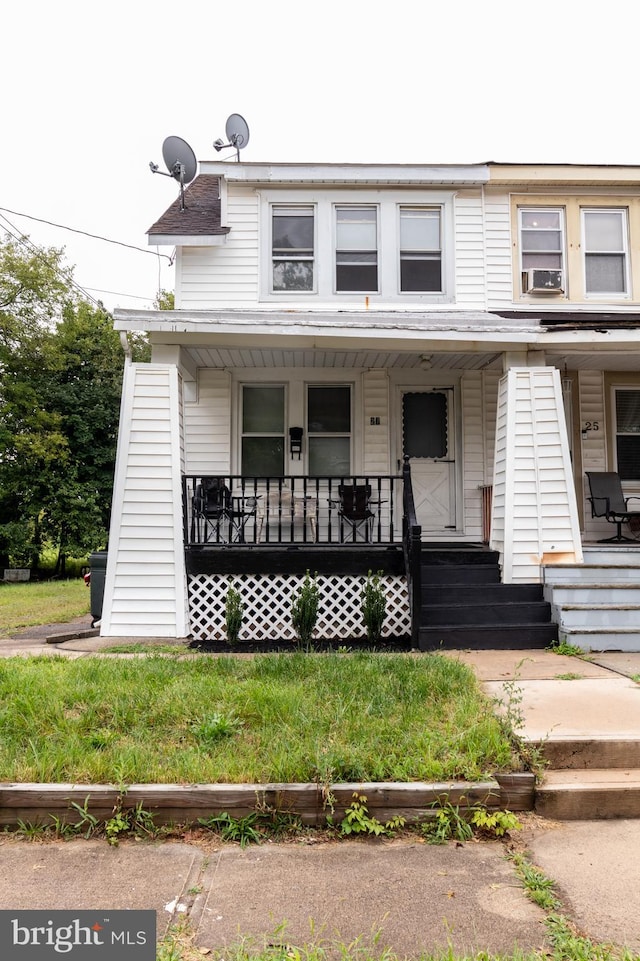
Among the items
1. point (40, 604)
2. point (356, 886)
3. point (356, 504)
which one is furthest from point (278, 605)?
point (40, 604)

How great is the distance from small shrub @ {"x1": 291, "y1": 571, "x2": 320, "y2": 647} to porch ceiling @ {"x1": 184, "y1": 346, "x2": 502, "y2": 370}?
2955 millimetres

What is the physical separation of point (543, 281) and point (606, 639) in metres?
5.31

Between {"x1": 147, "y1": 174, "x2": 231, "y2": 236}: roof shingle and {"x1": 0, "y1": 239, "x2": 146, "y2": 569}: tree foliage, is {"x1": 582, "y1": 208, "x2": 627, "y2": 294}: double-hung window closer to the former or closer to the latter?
{"x1": 147, "y1": 174, "x2": 231, "y2": 236}: roof shingle

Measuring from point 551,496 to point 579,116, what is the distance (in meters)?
16.9

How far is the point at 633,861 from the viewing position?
99.0 inches

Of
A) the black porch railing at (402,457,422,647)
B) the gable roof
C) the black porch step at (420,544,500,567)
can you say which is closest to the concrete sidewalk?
the black porch railing at (402,457,422,647)

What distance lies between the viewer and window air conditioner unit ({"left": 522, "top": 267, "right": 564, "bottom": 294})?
346 inches

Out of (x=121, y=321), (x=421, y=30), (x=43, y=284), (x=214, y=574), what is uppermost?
(x=421, y=30)

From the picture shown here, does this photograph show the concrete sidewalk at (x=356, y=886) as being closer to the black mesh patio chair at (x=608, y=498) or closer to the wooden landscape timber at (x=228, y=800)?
the wooden landscape timber at (x=228, y=800)

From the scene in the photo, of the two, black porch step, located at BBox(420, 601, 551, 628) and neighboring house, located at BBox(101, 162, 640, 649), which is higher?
neighboring house, located at BBox(101, 162, 640, 649)

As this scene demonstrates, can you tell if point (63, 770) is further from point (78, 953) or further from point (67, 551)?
point (67, 551)

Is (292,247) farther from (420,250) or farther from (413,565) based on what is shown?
(413,565)

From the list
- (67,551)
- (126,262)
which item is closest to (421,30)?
(67,551)

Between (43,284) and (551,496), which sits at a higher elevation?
(43,284)
